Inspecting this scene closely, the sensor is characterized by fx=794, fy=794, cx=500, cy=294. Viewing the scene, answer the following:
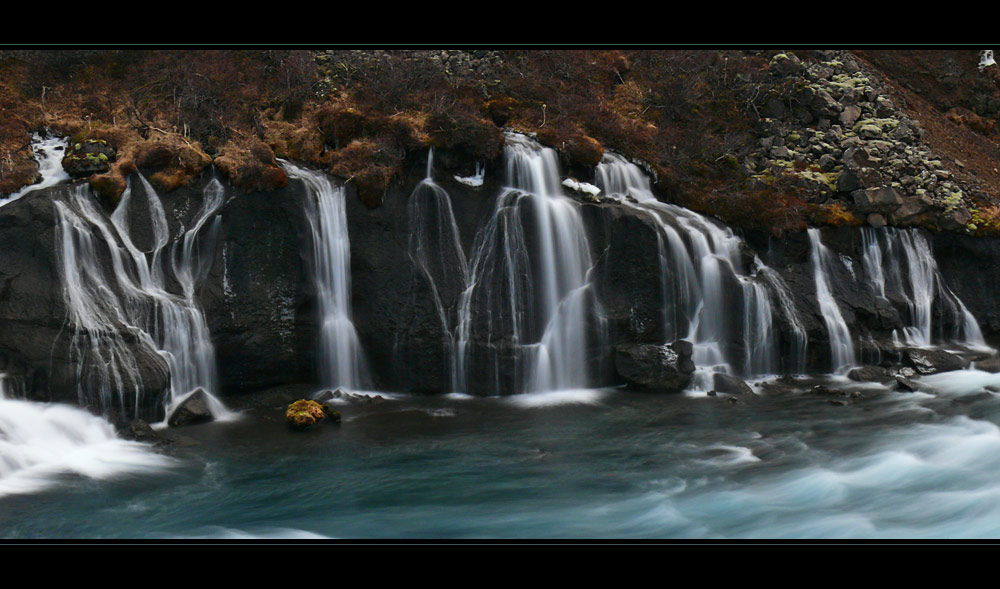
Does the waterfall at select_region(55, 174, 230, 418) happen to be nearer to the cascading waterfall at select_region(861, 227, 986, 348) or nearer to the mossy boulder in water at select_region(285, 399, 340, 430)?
the mossy boulder in water at select_region(285, 399, 340, 430)

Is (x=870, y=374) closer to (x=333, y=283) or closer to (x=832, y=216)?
(x=832, y=216)

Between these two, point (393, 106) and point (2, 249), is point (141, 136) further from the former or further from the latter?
point (393, 106)

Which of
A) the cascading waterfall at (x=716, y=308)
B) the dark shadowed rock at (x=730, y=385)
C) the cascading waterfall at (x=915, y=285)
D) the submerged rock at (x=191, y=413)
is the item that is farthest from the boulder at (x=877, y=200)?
the submerged rock at (x=191, y=413)

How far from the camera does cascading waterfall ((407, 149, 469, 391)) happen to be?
1652cm

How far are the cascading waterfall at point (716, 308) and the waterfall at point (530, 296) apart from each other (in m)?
1.84

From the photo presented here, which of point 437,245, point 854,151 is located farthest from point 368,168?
point 854,151

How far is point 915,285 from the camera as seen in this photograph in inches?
749

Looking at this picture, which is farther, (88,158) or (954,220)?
(954,220)

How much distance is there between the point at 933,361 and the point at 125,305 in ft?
53.7

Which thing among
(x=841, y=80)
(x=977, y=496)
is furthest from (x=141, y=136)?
(x=841, y=80)

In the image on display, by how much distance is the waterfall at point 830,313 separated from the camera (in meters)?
17.2

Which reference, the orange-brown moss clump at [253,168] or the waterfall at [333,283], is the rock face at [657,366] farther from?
the orange-brown moss clump at [253,168]

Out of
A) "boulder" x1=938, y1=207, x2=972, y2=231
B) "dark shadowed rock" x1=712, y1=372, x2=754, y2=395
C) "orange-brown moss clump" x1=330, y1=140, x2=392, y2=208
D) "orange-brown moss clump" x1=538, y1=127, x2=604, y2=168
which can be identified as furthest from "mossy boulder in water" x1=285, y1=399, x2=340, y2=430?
"boulder" x1=938, y1=207, x2=972, y2=231

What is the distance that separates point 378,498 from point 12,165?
10852mm
